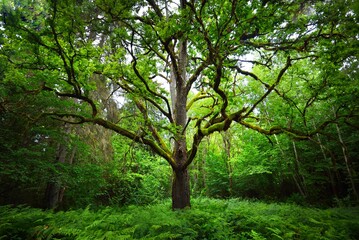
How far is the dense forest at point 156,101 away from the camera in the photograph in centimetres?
444

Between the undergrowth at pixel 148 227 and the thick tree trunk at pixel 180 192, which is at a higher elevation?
the thick tree trunk at pixel 180 192


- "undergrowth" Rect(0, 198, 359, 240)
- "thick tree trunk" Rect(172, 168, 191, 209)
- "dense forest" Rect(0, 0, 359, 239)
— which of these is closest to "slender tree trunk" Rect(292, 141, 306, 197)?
"dense forest" Rect(0, 0, 359, 239)

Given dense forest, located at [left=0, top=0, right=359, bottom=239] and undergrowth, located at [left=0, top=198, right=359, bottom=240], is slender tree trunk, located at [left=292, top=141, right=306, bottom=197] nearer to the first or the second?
dense forest, located at [left=0, top=0, right=359, bottom=239]

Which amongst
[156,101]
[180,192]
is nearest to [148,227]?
[180,192]

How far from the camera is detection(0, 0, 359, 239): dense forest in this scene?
444 centimetres

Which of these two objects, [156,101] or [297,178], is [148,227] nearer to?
[156,101]

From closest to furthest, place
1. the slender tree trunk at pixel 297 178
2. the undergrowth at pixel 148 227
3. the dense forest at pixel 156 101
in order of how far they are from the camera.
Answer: the undergrowth at pixel 148 227 → the dense forest at pixel 156 101 → the slender tree trunk at pixel 297 178

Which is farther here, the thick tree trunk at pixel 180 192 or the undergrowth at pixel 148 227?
the thick tree trunk at pixel 180 192

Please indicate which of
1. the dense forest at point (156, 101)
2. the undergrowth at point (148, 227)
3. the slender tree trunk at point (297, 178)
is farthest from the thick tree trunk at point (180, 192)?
the slender tree trunk at point (297, 178)

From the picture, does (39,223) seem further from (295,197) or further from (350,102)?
(295,197)

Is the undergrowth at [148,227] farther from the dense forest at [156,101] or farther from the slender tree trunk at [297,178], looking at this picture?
the slender tree trunk at [297,178]

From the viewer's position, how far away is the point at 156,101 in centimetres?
741

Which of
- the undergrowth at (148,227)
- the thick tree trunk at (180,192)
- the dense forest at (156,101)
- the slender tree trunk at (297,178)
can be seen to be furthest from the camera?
the slender tree trunk at (297,178)

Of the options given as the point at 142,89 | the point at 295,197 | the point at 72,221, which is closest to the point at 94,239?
the point at 72,221
